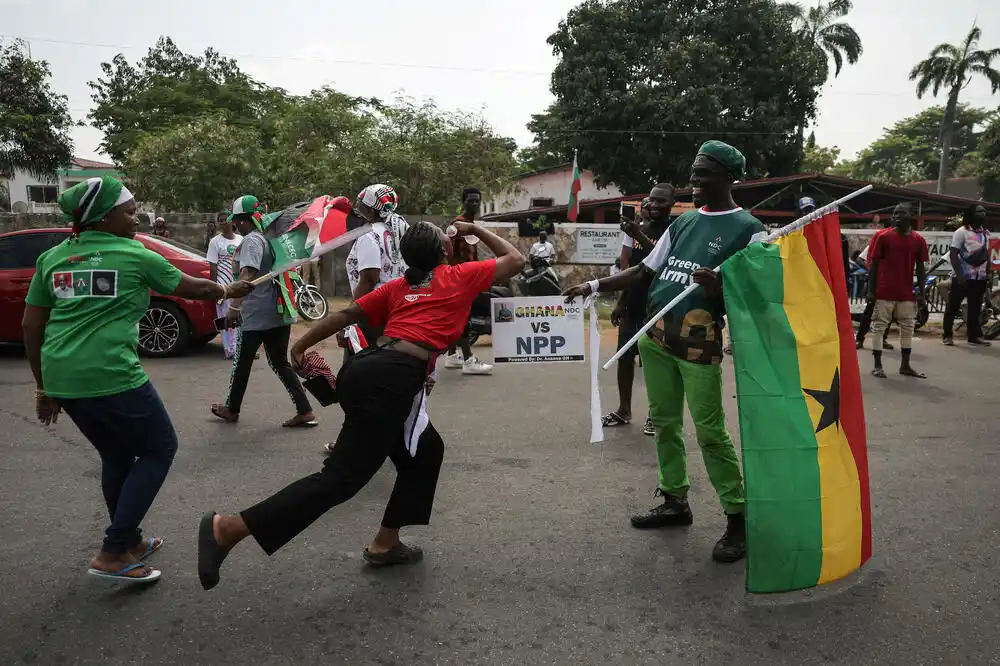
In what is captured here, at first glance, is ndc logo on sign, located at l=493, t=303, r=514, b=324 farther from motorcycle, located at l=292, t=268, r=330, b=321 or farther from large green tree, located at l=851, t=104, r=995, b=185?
large green tree, located at l=851, t=104, r=995, b=185

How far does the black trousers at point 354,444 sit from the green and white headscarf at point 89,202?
47.3 inches

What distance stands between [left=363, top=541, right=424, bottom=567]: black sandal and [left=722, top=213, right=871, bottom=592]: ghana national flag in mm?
1481

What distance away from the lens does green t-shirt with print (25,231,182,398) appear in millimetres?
3055

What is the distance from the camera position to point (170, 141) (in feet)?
66.8

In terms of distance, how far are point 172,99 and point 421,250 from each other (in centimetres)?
3411

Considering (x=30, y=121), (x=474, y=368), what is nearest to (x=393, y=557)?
(x=474, y=368)

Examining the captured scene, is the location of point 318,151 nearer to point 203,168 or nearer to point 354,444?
point 203,168

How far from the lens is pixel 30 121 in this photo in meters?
20.9

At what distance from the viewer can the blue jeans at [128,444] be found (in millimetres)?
3123

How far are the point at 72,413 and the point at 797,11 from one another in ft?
124

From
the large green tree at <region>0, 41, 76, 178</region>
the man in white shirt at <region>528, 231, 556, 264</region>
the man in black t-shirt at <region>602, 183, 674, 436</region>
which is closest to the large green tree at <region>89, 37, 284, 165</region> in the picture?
the large green tree at <region>0, 41, 76, 178</region>

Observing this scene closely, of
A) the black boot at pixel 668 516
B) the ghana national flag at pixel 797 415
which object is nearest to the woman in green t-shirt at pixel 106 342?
the black boot at pixel 668 516

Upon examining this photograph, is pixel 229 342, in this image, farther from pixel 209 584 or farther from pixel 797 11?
pixel 797 11

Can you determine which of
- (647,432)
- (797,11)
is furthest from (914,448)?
(797,11)
